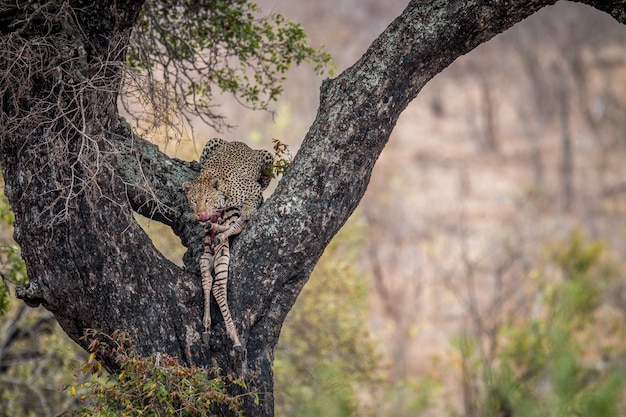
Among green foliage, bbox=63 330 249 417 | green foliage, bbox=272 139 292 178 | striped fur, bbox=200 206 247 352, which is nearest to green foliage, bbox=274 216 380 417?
green foliage, bbox=272 139 292 178

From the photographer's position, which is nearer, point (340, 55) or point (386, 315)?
point (386, 315)

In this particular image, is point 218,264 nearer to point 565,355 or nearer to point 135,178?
point 135,178

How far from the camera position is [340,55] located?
943 inches

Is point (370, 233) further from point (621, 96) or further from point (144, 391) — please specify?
point (144, 391)

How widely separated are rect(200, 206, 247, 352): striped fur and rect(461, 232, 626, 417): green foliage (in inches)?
63.3

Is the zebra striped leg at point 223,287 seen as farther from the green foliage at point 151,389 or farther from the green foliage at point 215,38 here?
the green foliage at point 215,38

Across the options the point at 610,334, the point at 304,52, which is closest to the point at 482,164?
the point at 610,334

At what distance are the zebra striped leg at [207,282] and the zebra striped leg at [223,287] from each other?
0.05 metres

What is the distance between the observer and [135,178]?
647cm

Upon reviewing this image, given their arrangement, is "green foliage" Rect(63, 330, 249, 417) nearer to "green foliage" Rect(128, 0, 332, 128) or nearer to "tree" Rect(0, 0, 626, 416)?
"tree" Rect(0, 0, 626, 416)

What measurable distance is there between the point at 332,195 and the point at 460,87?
65.3 ft

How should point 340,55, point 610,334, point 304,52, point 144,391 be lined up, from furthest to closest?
point 340,55 → point 610,334 → point 304,52 → point 144,391

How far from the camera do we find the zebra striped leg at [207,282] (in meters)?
6.00

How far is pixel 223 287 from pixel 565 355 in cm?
314
